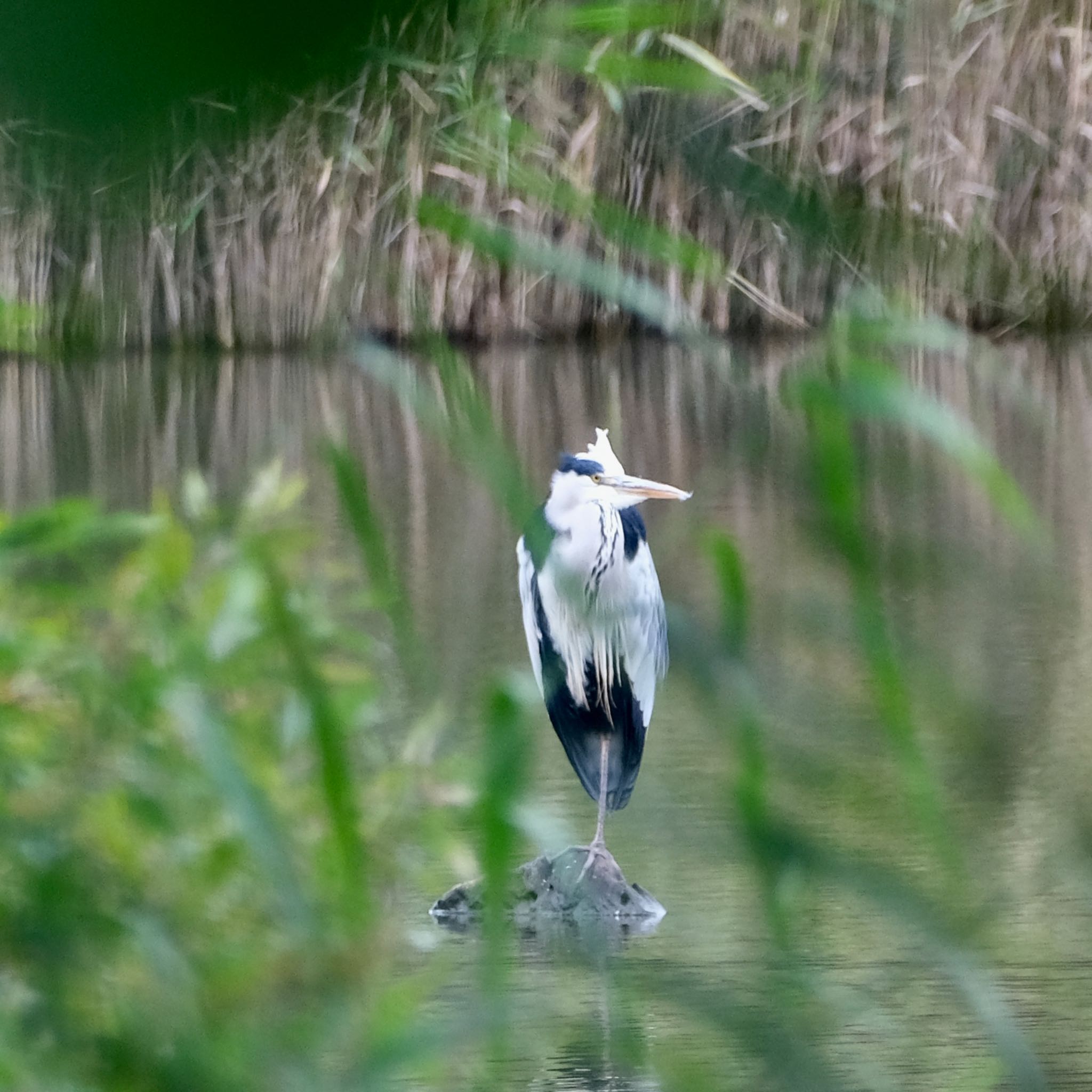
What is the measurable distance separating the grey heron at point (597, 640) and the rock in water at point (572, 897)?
194 millimetres

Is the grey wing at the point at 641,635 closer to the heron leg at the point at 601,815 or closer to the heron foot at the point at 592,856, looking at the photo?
the heron leg at the point at 601,815

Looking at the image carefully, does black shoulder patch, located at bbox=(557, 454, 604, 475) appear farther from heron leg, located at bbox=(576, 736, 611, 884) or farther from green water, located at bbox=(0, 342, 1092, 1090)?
heron leg, located at bbox=(576, 736, 611, 884)

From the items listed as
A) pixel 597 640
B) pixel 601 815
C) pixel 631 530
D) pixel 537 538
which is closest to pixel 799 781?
pixel 537 538

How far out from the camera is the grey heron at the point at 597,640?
1.97 m

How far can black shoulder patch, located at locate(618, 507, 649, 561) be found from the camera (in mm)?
2010

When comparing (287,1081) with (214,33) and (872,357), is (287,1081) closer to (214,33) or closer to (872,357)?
(872,357)

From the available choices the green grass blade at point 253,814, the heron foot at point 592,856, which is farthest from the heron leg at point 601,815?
the green grass blade at point 253,814

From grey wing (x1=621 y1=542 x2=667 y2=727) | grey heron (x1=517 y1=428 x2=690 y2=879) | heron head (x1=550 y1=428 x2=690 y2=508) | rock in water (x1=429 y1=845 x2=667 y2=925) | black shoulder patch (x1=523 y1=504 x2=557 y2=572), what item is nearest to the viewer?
black shoulder patch (x1=523 y1=504 x2=557 y2=572)

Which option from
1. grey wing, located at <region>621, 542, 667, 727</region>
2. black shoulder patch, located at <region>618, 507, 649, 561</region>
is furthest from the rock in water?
black shoulder patch, located at <region>618, 507, 649, 561</region>

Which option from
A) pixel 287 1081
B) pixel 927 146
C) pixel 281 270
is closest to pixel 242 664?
pixel 287 1081

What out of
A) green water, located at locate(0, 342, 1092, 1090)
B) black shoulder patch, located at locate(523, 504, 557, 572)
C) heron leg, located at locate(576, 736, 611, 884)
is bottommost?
heron leg, located at locate(576, 736, 611, 884)

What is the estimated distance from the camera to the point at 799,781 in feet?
1.86

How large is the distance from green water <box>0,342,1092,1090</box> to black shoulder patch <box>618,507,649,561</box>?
0.15 meters

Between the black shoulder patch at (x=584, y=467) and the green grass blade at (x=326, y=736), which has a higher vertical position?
the green grass blade at (x=326, y=736)
